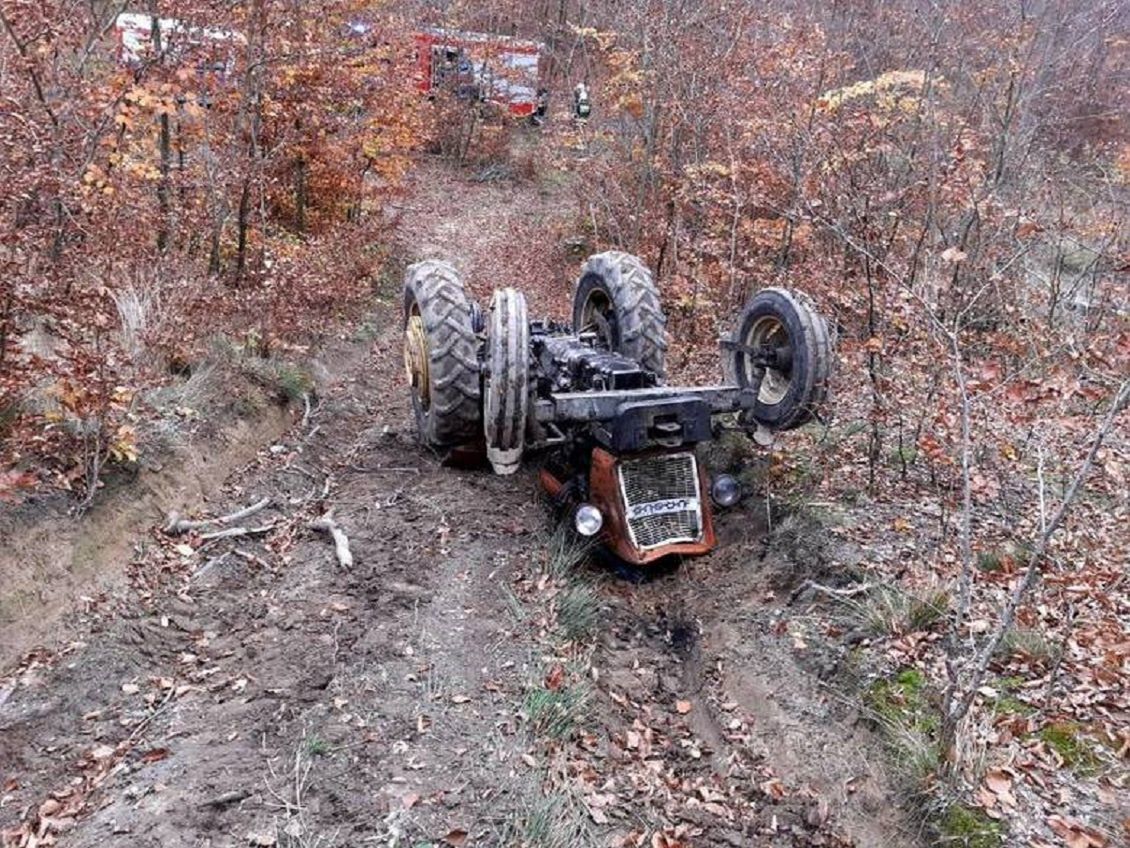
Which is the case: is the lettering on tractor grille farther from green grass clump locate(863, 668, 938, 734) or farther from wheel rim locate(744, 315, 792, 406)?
green grass clump locate(863, 668, 938, 734)

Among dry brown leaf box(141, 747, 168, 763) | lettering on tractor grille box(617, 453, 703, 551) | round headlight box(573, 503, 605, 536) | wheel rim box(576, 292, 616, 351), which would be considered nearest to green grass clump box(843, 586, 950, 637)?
lettering on tractor grille box(617, 453, 703, 551)

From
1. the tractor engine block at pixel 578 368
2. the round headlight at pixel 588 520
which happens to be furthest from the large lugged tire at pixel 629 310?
the round headlight at pixel 588 520

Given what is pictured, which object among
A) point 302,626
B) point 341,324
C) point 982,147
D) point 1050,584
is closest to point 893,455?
point 1050,584

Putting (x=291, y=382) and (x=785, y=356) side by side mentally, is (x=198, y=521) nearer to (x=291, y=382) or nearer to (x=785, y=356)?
(x=291, y=382)

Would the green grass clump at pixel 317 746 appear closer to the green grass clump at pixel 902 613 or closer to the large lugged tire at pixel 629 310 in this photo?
the green grass clump at pixel 902 613

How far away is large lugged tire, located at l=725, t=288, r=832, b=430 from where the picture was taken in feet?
20.1

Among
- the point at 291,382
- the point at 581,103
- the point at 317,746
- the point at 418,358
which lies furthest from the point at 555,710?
the point at 581,103

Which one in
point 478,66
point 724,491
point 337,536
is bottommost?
point 337,536

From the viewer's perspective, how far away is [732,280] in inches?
406

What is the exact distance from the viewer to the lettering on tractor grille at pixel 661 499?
5777 millimetres

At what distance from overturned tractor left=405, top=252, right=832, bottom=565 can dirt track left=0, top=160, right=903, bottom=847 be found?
1.88ft

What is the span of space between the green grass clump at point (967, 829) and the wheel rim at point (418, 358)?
4.75 meters

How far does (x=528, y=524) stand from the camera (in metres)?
6.54

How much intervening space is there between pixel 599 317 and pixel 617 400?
9.49 feet
